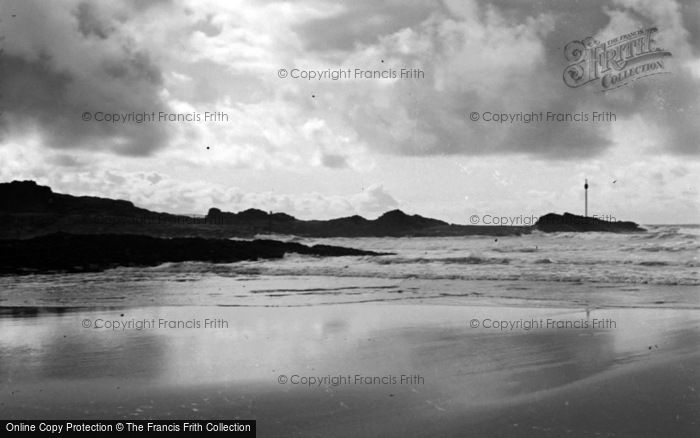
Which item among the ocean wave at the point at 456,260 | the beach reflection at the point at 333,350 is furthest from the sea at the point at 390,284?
the beach reflection at the point at 333,350

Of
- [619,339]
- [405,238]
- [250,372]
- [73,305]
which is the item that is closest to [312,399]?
[250,372]

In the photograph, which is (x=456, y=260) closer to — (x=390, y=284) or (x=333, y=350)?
(x=390, y=284)

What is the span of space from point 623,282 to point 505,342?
880 centimetres

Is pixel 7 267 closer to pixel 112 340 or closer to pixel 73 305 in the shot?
pixel 73 305

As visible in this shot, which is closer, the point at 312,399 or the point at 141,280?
the point at 312,399

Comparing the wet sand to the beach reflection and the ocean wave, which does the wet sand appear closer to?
the beach reflection

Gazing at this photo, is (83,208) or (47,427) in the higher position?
(83,208)

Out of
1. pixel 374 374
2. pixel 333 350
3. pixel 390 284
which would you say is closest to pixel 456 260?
pixel 390 284

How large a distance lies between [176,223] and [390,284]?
37260mm

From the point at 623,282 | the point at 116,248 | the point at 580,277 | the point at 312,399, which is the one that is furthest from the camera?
the point at 116,248

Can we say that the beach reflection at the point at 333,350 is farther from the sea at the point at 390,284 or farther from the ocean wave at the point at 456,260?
the ocean wave at the point at 456,260

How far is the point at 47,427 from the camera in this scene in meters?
4.08

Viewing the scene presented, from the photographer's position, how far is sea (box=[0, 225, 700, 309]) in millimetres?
10828

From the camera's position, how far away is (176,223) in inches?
1898
